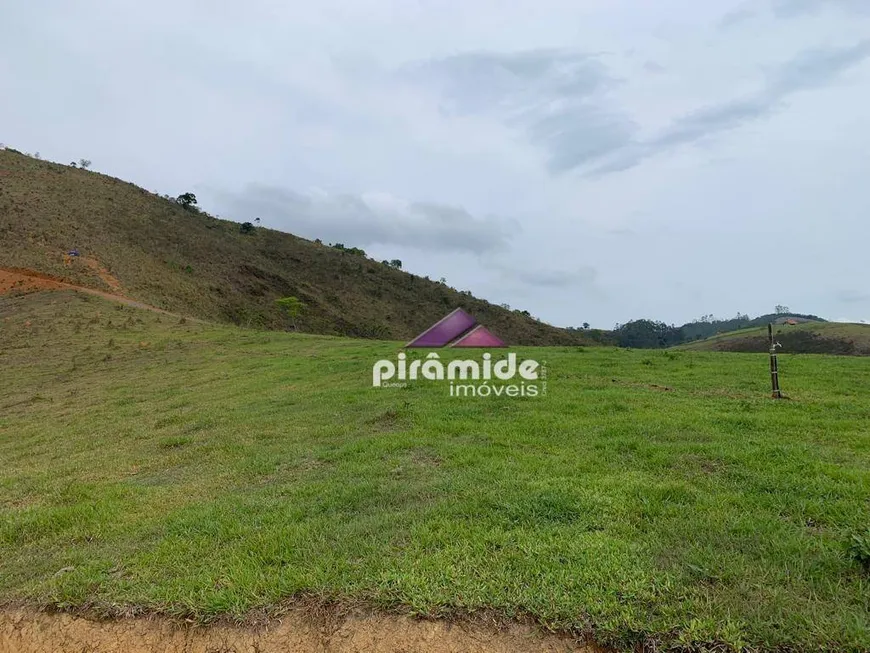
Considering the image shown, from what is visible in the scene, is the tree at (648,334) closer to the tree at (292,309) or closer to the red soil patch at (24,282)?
the tree at (292,309)

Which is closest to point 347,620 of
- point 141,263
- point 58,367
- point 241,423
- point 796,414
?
point 241,423

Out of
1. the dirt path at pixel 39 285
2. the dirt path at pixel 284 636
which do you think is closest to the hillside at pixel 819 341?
the dirt path at pixel 39 285

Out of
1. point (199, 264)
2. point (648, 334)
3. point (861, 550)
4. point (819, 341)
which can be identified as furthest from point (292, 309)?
point (648, 334)

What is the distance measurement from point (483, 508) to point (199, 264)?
4404 centimetres

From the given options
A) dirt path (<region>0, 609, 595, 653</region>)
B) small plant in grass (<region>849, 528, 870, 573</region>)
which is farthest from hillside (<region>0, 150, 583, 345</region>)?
small plant in grass (<region>849, 528, 870, 573</region>)

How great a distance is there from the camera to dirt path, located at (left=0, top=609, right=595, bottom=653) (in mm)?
3176

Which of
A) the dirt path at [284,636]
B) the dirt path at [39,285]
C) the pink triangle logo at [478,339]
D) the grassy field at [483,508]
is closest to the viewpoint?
the dirt path at [284,636]

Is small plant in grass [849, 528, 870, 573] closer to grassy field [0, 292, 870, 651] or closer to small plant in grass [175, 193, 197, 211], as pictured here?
grassy field [0, 292, 870, 651]

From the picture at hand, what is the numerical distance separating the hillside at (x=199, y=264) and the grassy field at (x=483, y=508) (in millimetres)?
27427

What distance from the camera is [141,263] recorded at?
123 ft

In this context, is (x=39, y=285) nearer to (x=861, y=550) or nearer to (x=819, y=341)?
(x=861, y=550)

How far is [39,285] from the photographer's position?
28828mm

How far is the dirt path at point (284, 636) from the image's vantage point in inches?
125

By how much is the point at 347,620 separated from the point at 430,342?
58.9 feet
